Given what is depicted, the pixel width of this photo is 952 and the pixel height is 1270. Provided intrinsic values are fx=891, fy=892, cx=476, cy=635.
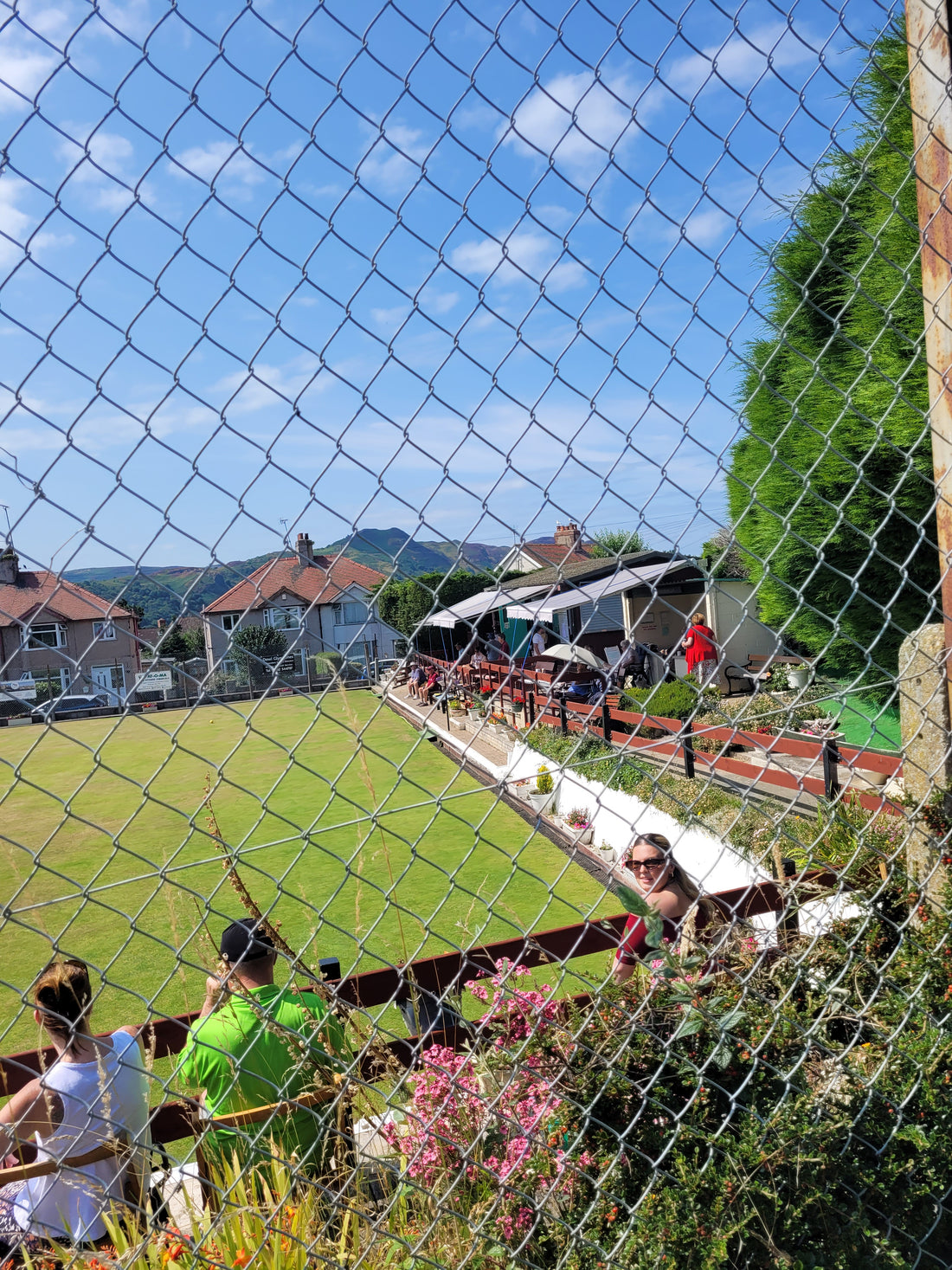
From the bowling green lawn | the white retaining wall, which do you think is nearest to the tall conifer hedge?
the white retaining wall

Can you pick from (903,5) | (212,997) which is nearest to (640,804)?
(212,997)

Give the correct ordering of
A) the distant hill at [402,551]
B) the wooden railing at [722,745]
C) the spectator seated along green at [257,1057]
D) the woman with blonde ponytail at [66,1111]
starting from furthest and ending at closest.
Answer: the woman with blonde ponytail at [66,1111]
the spectator seated along green at [257,1057]
the wooden railing at [722,745]
the distant hill at [402,551]

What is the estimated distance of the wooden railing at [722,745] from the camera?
4.92ft

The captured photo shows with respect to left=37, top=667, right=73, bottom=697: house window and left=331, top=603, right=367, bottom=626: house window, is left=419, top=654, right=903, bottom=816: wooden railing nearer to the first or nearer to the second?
left=331, top=603, right=367, bottom=626: house window

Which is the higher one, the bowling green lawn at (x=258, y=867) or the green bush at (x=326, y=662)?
the green bush at (x=326, y=662)

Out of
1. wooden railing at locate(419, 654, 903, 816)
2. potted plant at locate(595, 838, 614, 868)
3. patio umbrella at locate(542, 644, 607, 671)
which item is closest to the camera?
patio umbrella at locate(542, 644, 607, 671)

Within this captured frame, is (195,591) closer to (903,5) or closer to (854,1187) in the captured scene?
(854,1187)

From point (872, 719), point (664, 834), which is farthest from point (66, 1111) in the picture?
point (664, 834)

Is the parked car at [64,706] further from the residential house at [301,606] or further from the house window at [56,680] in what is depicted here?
the residential house at [301,606]

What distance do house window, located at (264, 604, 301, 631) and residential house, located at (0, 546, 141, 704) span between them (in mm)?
164

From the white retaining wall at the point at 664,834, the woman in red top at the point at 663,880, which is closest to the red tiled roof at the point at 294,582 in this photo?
the woman in red top at the point at 663,880

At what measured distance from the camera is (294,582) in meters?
1.17

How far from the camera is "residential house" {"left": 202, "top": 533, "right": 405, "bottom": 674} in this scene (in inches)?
42.1

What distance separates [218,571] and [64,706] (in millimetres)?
464
